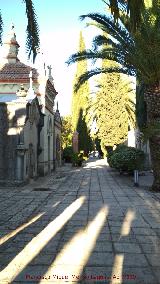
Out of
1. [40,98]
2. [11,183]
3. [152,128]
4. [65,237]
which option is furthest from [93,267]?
[40,98]

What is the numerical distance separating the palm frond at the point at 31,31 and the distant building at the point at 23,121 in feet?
47.0

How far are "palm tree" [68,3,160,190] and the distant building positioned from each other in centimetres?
448

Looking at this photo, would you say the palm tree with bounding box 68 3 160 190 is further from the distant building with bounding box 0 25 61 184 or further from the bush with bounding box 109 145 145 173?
the bush with bounding box 109 145 145 173

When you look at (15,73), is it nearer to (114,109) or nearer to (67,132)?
(114,109)

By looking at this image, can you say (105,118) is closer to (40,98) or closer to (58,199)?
(40,98)

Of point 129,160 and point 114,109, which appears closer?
point 129,160

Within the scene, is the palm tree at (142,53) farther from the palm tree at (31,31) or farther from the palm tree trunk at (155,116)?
the palm tree at (31,31)

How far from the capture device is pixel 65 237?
7918 millimetres

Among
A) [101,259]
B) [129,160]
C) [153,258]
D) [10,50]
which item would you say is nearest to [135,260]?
[153,258]

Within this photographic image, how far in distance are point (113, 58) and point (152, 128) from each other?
7.16 m

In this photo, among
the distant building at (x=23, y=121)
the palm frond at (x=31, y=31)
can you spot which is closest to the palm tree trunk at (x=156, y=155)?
the distant building at (x=23, y=121)

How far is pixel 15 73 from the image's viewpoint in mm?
27062

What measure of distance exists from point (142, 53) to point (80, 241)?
9.44 m

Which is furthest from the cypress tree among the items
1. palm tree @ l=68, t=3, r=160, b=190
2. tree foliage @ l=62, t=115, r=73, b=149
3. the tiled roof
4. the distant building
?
palm tree @ l=68, t=3, r=160, b=190
